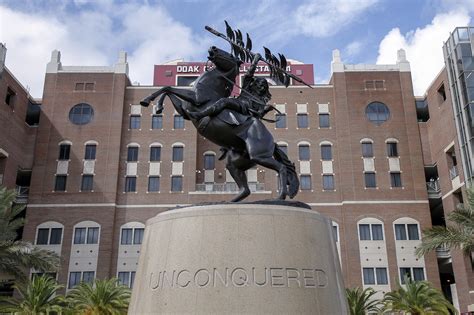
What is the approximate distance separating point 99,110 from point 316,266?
45.0 m

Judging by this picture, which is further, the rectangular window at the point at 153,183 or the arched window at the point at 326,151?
the arched window at the point at 326,151

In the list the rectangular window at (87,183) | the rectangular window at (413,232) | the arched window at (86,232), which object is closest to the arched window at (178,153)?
the rectangular window at (87,183)

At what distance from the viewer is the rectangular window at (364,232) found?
46.3m

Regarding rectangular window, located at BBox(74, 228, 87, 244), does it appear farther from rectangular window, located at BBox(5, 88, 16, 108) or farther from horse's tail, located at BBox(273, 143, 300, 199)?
horse's tail, located at BBox(273, 143, 300, 199)

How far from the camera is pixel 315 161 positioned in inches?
1959

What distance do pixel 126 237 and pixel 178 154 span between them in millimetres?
9721

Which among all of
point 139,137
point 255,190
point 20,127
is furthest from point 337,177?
point 20,127

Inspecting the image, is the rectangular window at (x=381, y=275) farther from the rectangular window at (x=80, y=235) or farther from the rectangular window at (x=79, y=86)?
the rectangular window at (x=79, y=86)

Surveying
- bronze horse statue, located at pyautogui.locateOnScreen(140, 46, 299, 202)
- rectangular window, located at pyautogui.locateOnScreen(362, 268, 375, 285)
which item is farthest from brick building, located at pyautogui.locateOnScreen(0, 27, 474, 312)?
bronze horse statue, located at pyautogui.locateOnScreen(140, 46, 299, 202)

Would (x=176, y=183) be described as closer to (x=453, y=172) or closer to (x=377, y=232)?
(x=377, y=232)

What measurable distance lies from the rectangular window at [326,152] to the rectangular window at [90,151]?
911 inches

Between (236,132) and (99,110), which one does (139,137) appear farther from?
(236,132)

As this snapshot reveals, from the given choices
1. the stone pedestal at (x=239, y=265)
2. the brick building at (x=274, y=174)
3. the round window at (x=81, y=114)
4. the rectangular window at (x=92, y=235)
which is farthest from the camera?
the round window at (x=81, y=114)

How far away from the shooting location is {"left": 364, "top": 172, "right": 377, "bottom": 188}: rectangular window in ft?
159
